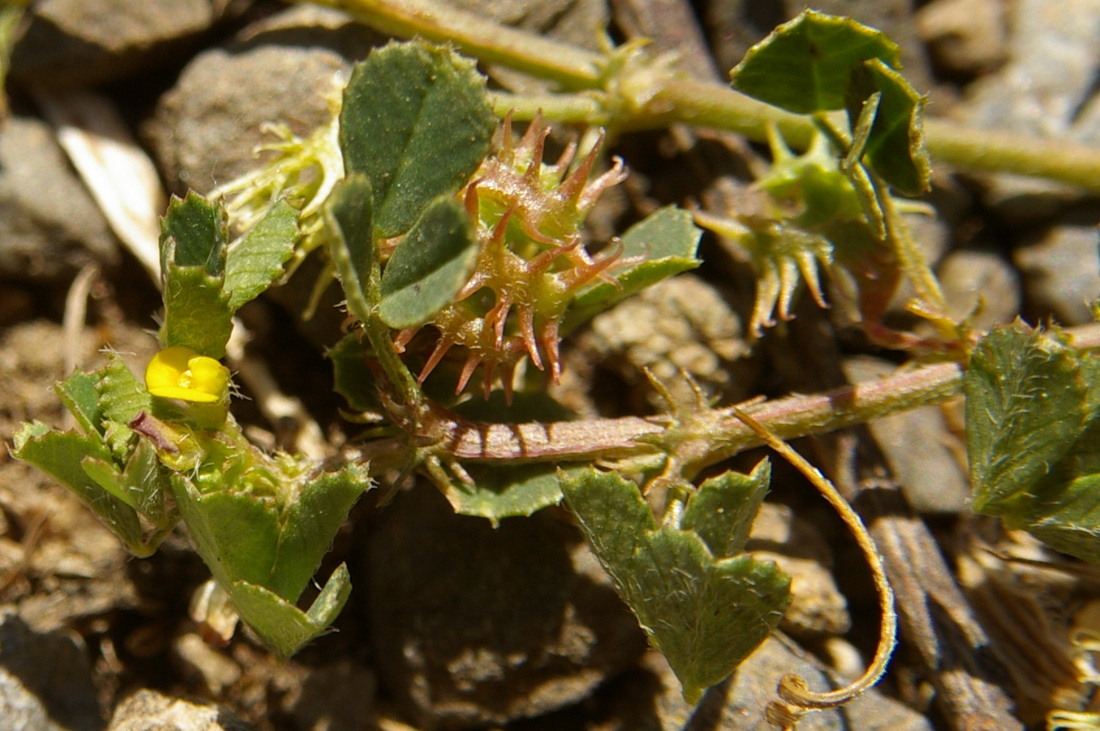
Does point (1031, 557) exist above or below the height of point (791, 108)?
below

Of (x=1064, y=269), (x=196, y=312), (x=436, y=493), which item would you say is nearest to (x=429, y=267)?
(x=196, y=312)

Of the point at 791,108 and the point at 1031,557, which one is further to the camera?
the point at 1031,557

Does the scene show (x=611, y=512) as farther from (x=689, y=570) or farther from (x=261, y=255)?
(x=261, y=255)

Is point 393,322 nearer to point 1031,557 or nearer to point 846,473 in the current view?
point 846,473

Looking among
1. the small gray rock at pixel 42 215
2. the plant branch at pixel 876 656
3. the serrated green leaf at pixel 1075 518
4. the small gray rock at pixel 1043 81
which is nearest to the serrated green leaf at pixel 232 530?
the plant branch at pixel 876 656

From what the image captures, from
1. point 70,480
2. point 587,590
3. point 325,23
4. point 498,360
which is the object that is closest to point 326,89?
point 325,23

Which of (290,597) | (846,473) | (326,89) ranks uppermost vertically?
(326,89)

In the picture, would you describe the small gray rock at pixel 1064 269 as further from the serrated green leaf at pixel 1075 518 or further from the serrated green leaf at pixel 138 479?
the serrated green leaf at pixel 138 479
